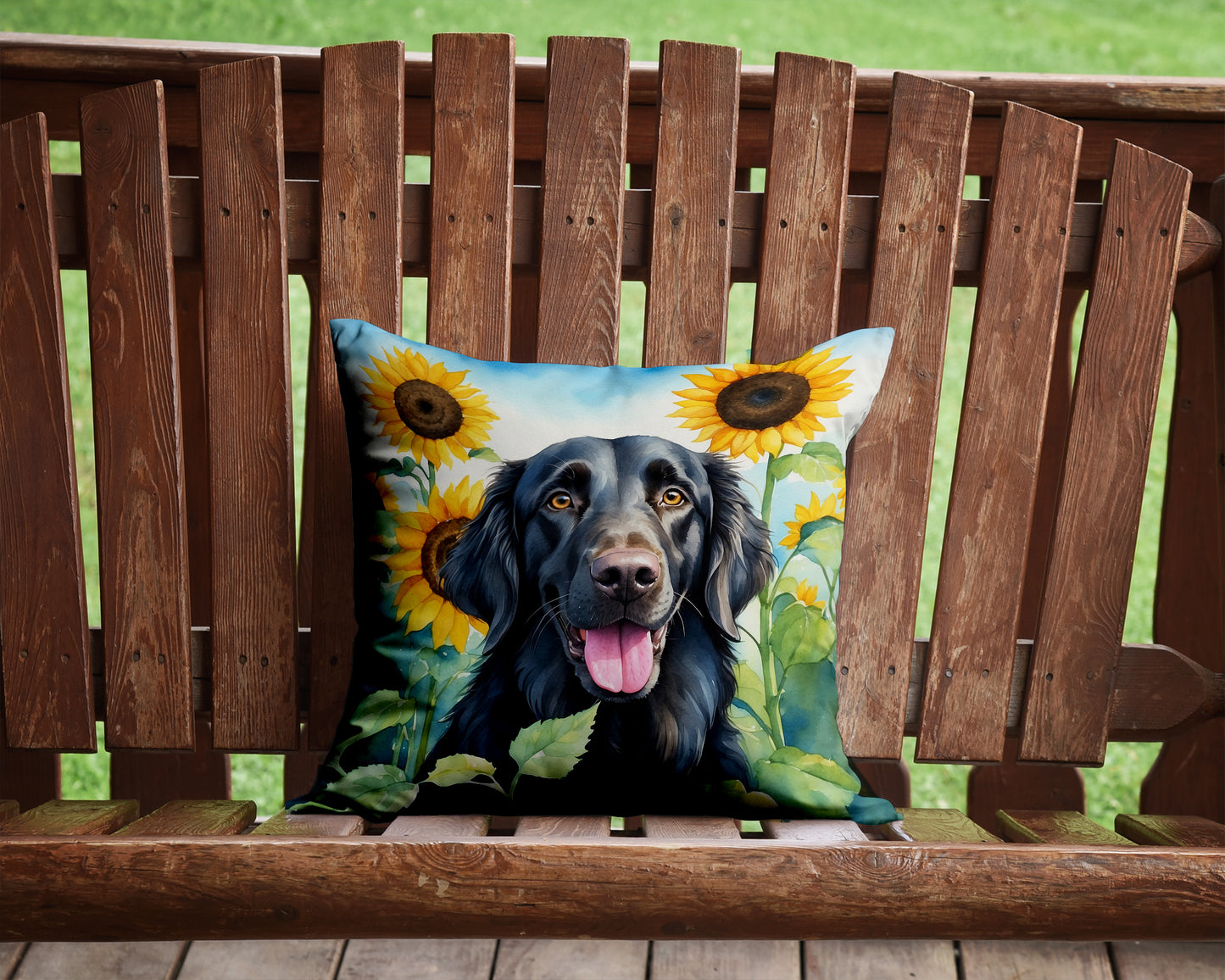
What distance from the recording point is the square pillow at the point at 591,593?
931 millimetres

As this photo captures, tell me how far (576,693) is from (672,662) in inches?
3.6

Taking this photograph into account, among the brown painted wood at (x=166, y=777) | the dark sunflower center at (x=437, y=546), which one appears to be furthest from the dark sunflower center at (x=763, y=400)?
the brown painted wood at (x=166, y=777)

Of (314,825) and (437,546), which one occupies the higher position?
(437,546)

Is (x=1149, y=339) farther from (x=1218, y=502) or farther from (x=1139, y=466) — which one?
(x=1218, y=502)

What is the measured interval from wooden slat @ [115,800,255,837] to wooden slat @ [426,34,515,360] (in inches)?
21.6

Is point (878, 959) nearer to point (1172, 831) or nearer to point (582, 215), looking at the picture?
point (1172, 831)

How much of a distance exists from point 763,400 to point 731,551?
6.0 inches

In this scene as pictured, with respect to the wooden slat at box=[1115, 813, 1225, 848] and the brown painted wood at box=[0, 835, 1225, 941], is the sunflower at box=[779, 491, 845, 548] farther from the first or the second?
the wooden slat at box=[1115, 813, 1225, 848]

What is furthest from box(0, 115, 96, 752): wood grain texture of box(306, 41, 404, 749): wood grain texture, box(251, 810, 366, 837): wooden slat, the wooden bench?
box(251, 810, 366, 837): wooden slat

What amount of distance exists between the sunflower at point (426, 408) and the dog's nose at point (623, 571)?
172 mm

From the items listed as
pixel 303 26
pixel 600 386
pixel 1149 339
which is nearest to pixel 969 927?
pixel 600 386

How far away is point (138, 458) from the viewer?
117 cm

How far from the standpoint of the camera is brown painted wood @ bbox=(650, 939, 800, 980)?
2.77 feet

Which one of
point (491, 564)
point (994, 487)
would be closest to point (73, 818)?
point (491, 564)
